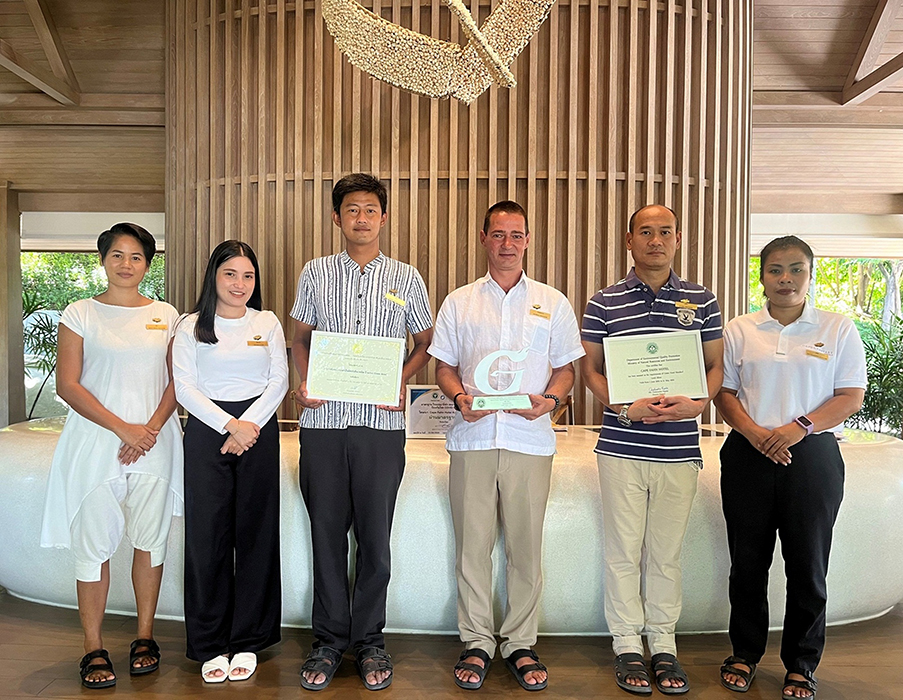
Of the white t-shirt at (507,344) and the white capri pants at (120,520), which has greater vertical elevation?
the white t-shirt at (507,344)

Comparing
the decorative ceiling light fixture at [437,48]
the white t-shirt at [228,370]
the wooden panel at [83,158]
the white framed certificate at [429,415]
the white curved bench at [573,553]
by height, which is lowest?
the white curved bench at [573,553]

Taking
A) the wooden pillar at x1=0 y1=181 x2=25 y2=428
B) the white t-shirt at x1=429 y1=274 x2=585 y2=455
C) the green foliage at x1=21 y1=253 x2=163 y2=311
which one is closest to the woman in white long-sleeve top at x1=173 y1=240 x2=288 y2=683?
the white t-shirt at x1=429 y1=274 x2=585 y2=455

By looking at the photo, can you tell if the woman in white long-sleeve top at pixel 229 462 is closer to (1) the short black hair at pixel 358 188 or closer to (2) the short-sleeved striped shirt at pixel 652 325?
(1) the short black hair at pixel 358 188

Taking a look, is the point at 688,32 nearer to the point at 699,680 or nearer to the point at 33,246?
the point at 699,680

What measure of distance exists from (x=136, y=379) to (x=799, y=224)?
740 centimetres

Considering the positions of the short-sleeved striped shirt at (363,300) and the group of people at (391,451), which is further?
the short-sleeved striped shirt at (363,300)

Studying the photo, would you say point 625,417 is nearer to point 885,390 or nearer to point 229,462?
point 229,462

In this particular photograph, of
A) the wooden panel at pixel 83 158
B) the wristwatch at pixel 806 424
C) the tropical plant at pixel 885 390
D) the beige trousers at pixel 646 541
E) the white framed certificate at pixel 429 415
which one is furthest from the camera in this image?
the tropical plant at pixel 885 390

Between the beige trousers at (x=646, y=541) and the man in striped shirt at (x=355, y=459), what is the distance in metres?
0.85

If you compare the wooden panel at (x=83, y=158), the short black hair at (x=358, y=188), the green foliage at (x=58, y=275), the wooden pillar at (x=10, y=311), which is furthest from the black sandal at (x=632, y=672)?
the green foliage at (x=58, y=275)

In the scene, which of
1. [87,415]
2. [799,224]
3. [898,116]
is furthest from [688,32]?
[87,415]

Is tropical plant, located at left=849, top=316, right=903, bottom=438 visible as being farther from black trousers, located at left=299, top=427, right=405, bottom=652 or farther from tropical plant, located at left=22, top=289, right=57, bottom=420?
tropical plant, located at left=22, top=289, right=57, bottom=420

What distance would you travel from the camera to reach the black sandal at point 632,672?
9.33 feet

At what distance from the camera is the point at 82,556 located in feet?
9.53
